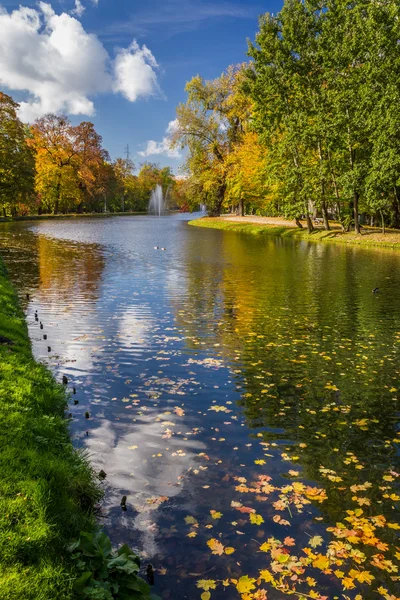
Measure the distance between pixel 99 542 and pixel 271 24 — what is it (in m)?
50.6

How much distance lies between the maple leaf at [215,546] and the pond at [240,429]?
12 millimetres

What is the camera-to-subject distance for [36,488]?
5285 mm

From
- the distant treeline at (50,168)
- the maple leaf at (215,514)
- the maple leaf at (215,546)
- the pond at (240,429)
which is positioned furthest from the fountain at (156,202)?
the maple leaf at (215,546)

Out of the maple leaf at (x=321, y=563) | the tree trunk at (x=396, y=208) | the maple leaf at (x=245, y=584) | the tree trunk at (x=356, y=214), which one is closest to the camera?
the maple leaf at (x=245, y=584)

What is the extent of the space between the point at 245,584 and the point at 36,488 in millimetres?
2536

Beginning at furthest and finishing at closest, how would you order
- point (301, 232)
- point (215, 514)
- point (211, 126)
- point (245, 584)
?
1. point (211, 126)
2. point (301, 232)
3. point (215, 514)
4. point (245, 584)

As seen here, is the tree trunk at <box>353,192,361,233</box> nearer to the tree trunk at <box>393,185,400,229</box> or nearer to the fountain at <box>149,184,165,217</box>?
the tree trunk at <box>393,185,400,229</box>

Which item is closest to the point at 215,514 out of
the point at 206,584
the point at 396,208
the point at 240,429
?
the point at 206,584

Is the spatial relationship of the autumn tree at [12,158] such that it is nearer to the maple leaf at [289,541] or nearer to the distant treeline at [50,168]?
the distant treeline at [50,168]

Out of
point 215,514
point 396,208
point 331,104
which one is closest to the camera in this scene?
point 215,514

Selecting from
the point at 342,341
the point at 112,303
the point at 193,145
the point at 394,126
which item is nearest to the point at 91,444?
the point at 342,341

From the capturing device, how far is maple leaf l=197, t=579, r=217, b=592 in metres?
4.72

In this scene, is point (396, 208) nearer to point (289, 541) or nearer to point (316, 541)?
point (316, 541)

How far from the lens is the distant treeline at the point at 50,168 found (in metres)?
72.4
